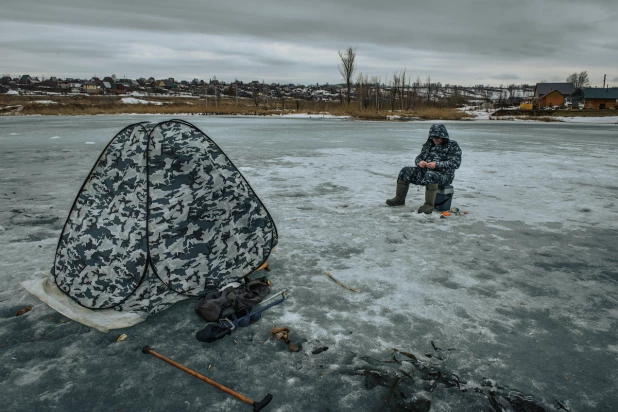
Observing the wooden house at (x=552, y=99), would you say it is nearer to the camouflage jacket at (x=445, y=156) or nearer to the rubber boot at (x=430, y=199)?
the camouflage jacket at (x=445, y=156)

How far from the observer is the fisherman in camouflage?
18.3 ft

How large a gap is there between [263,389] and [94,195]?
2.15 m

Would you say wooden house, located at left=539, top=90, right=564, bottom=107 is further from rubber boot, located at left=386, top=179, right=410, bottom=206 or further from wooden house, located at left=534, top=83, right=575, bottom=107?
rubber boot, located at left=386, top=179, right=410, bottom=206

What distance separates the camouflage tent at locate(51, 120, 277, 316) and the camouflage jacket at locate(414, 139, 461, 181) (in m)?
3.40

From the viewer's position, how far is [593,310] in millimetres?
3076


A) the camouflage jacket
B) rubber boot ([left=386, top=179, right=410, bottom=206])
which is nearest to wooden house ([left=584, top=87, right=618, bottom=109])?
the camouflage jacket

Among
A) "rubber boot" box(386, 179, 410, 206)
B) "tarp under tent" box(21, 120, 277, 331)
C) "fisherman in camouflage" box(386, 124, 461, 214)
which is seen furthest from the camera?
"rubber boot" box(386, 179, 410, 206)

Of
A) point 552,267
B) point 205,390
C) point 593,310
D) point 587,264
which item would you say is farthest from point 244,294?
point 587,264

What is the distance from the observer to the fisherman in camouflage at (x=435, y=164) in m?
5.57

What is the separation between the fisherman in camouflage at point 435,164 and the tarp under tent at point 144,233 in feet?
10.5

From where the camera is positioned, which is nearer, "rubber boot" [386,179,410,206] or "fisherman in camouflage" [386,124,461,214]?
"fisherman in camouflage" [386,124,461,214]

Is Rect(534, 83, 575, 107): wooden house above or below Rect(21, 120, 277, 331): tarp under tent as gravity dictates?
above

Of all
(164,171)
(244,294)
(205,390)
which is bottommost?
(205,390)

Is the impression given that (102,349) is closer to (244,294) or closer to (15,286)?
(244,294)
